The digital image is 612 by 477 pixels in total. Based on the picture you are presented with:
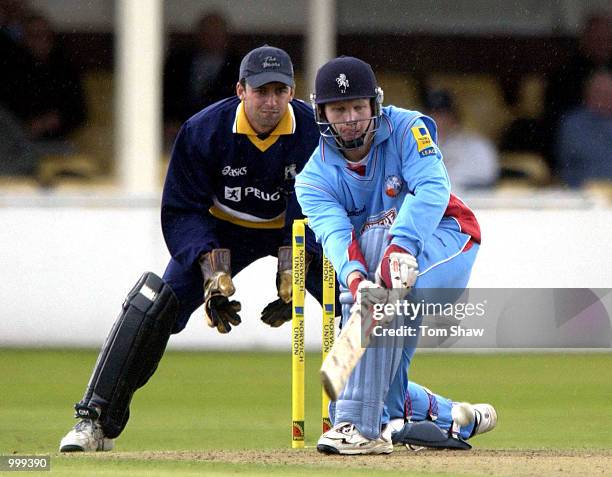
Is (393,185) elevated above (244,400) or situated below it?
above

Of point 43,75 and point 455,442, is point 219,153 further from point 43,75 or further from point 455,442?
point 43,75

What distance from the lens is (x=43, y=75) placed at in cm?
1353

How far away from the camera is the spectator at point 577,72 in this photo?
45.0 ft

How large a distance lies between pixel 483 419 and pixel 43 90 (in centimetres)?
749

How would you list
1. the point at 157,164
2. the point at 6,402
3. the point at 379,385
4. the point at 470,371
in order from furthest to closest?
the point at 157,164
the point at 470,371
the point at 6,402
the point at 379,385

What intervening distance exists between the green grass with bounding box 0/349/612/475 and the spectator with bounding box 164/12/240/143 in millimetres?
2224

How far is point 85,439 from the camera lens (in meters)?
6.98

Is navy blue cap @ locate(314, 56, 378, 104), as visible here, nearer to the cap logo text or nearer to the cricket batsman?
the cricket batsman

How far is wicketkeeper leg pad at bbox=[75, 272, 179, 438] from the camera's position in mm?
7062

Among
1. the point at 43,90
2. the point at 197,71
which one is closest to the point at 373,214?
the point at 197,71

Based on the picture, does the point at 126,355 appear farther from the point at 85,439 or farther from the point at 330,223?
the point at 330,223

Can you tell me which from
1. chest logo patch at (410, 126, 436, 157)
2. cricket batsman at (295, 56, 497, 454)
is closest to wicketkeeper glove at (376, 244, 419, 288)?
cricket batsman at (295, 56, 497, 454)

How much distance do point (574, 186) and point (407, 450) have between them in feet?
23.2

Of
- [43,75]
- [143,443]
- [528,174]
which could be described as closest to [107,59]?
[43,75]
